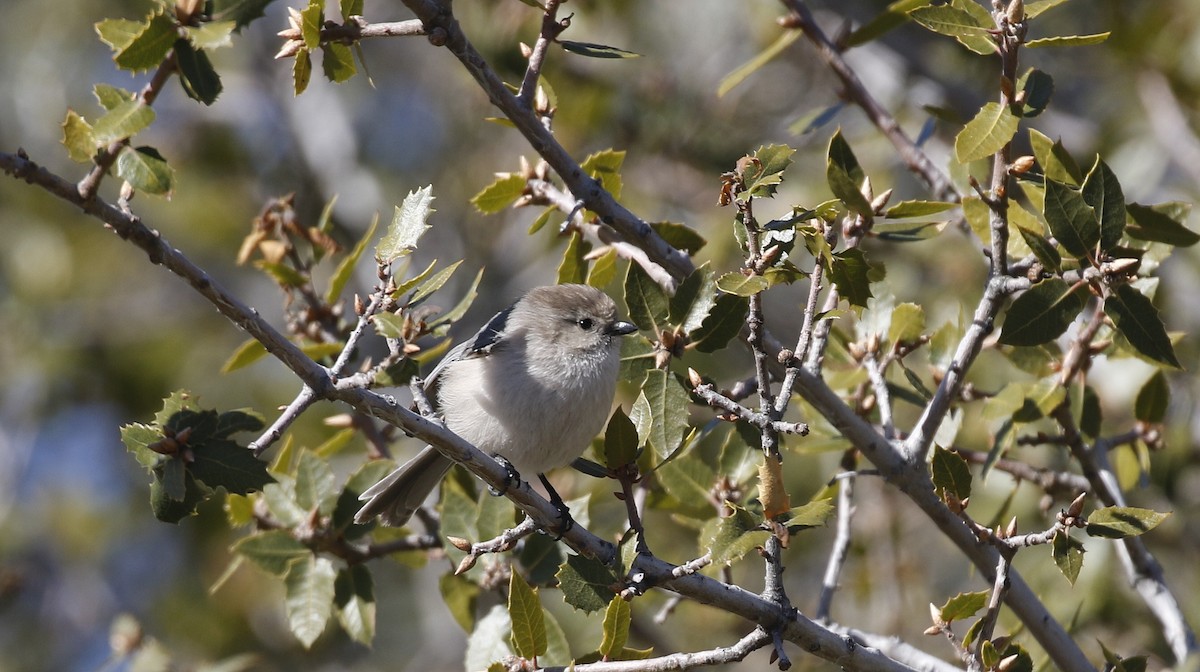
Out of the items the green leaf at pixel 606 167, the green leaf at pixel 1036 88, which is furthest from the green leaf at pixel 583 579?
the green leaf at pixel 1036 88

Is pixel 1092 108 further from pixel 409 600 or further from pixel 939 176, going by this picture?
pixel 409 600

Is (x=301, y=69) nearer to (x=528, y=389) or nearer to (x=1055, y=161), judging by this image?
(x=528, y=389)

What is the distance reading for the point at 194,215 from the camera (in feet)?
24.1

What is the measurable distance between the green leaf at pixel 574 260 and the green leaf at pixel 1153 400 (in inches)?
72.0

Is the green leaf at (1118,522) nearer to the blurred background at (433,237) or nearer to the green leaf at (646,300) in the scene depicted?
the green leaf at (646,300)

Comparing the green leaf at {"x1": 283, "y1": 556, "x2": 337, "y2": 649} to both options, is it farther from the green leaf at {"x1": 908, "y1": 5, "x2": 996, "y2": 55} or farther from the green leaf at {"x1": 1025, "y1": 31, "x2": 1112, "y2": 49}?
the green leaf at {"x1": 1025, "y1": 31, "x2": 1112, "y2": 49}

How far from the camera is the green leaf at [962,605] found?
2.54 meters

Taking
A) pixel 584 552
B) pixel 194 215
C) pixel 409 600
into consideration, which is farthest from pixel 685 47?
pixel 584 552

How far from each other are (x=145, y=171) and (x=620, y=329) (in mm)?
A: 1922

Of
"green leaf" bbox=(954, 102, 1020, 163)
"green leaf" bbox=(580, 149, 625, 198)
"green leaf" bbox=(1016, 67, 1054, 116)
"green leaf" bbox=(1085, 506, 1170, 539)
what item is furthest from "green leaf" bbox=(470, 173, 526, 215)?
"green leaf" bbox=(1085, 506, 1170, 539)

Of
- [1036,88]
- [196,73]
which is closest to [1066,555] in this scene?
[1036,88]

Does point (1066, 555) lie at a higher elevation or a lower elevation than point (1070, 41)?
lower

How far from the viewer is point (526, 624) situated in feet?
8.29

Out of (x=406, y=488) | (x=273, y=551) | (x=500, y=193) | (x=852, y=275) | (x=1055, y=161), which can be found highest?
(x=1055, y=161)
